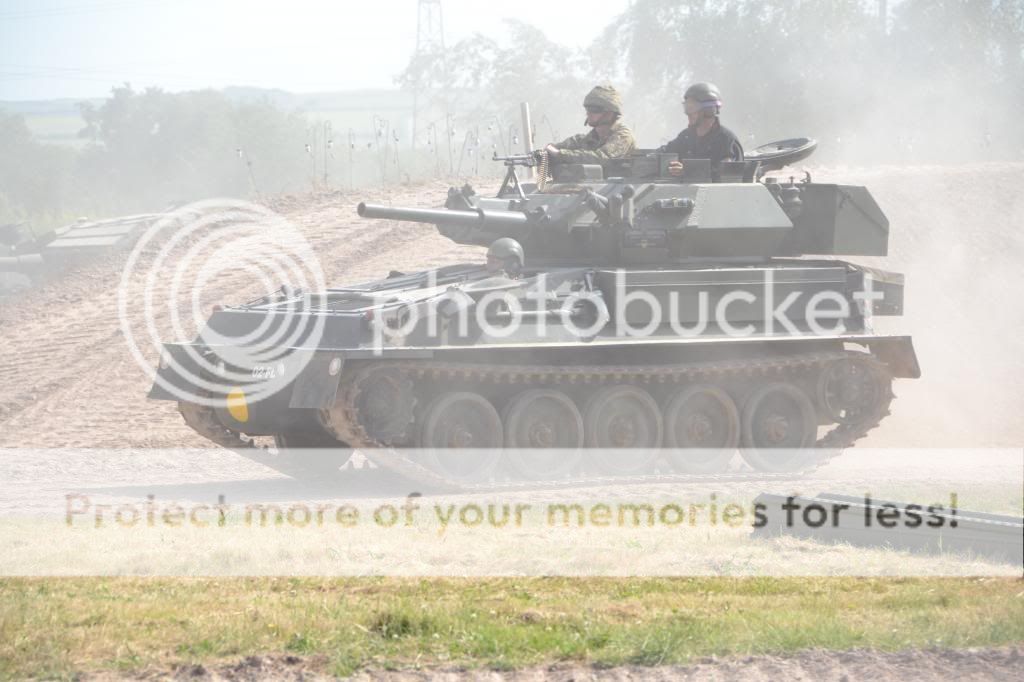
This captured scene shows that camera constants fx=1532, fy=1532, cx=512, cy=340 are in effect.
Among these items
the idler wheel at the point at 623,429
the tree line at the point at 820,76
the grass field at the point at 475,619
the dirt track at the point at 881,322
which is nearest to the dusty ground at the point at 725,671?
the grass field at the point at 475,619

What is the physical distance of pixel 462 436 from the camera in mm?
13492

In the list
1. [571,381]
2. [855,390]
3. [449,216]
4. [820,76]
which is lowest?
[855,390]

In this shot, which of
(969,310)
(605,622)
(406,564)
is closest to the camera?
(605,622)

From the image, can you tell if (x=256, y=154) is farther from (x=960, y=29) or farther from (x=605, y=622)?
(x=605, y=622)

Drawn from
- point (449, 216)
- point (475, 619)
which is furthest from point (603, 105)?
point (475, 619)

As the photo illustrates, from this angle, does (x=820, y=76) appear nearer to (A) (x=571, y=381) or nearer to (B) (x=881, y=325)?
(B) (x=881, y=325)

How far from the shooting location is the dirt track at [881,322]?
19359 millimetres

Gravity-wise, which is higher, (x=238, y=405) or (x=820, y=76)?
(x=820, y=76)

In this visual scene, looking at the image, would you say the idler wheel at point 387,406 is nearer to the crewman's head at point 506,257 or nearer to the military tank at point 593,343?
the military tank at point 593,343

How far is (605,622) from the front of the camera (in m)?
7.63

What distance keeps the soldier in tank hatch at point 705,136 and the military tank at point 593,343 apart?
0.86 feet

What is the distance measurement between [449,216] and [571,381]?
6.17 ft

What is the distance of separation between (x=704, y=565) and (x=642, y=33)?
33.4 metres

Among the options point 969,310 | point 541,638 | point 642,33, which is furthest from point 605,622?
point 642,33
